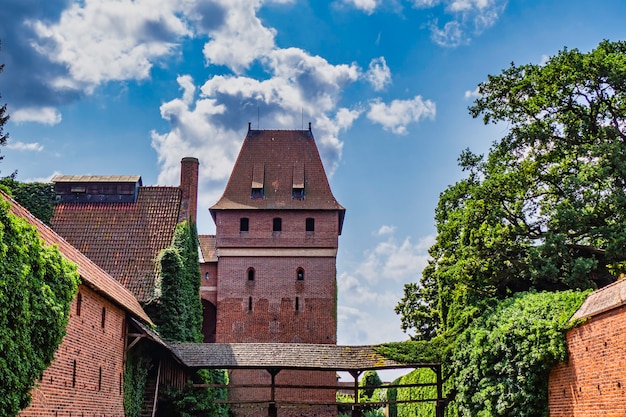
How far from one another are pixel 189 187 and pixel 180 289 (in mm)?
5662

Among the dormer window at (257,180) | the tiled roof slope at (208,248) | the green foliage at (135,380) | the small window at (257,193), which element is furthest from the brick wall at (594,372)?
the tiled roof slope at (208,248)

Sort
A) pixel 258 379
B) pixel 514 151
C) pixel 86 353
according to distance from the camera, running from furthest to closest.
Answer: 1. pixel 258 379
2. pixel 514 151
3. pixel 86 353

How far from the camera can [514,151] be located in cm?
2328

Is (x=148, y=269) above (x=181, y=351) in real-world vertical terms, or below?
above

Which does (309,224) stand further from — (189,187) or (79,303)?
(79,303)

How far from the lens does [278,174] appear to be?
39.9m

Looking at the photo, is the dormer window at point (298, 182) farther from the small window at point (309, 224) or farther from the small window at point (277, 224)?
the small window at point (277, 224)

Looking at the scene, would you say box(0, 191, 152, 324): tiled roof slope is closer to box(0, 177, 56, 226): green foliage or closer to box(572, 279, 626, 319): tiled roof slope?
box(0, 177, 56, 226): green foliage

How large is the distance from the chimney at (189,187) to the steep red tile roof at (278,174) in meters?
8.13

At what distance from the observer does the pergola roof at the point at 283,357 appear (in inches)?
911

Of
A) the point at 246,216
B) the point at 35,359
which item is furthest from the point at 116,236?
the point at 35,359

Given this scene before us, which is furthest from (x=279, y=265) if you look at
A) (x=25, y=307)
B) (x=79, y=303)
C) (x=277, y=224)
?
(x=25, y=307)

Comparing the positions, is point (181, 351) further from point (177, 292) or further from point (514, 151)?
point (514, 151)

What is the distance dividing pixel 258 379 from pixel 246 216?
316 inches
